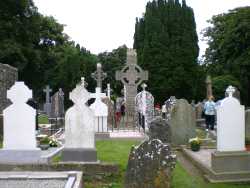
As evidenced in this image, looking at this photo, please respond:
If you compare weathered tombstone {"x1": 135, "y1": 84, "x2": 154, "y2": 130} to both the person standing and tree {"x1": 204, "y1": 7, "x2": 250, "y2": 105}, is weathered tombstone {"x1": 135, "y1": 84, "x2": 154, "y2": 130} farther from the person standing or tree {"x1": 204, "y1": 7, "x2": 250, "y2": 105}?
tree {"x1": 204, "y1": 7, "x2": 250, "y2": 105}

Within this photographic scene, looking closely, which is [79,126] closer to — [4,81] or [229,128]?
[229,128]

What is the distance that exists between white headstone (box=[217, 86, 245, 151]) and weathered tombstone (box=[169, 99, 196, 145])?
682 centimetres

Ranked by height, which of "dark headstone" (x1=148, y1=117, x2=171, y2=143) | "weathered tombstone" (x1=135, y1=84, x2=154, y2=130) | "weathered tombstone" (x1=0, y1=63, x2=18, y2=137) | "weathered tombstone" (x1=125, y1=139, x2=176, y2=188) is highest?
Result: "weathered tombstone" (x1=0, y1=63, x2=18, y2=137)

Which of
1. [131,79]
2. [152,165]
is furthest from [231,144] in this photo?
[131,79]

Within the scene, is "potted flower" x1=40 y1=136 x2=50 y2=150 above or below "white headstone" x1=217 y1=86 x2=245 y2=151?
below

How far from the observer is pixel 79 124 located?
44.5ft

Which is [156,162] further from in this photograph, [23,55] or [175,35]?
[175,35]

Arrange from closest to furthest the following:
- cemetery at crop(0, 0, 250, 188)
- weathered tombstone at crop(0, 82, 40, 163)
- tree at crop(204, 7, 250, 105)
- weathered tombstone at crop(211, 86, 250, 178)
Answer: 1. cemetery at crop(0, 0, 250, 188)
2. weathered tombstone at crop(211, 86, 250, 178)
3. weathered tombstone at crop(0, 82, 40, 163)
4. tree at crop(204, 7, 250, 105)

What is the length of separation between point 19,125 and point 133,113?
21.8 meters

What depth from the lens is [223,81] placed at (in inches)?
2096

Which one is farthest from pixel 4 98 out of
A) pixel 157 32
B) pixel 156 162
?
pixel 157 32

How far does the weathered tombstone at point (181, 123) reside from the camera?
1966 centimetres

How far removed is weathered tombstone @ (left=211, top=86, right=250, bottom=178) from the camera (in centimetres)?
1256

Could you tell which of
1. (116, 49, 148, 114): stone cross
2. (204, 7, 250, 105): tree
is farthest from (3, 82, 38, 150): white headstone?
(204, 7, 250, 105): tree
